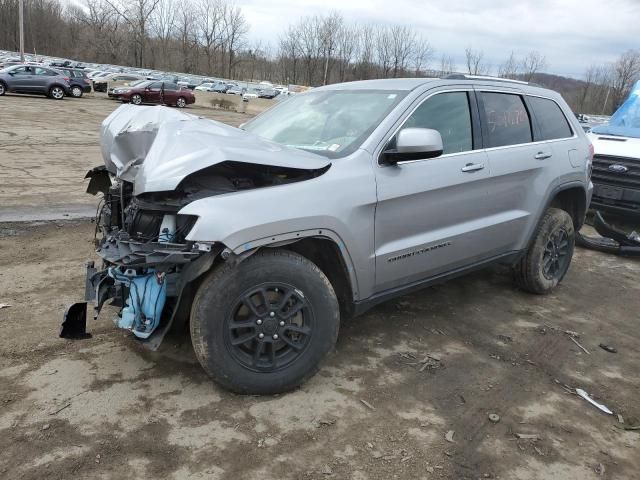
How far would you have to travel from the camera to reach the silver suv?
2828mm

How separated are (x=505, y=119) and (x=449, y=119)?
2.49ft

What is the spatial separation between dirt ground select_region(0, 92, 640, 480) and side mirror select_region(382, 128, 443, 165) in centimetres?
140

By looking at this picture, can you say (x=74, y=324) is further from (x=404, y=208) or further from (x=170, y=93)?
(x=170, y=93)

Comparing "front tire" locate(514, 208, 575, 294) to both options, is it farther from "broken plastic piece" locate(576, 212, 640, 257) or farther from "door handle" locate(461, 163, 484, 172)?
"broken plastic piece" locate(576, 212, 640, 257)

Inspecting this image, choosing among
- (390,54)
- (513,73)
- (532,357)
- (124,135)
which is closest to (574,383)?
(532,357)

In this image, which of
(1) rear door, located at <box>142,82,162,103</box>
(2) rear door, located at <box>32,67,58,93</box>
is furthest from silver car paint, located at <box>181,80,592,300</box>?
(1) rear door, located at <box>142,82,162,103</box>

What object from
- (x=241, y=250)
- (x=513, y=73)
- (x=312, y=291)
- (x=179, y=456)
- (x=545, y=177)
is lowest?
(x=179, y=456)

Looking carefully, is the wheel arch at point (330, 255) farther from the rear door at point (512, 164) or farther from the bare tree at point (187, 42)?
the bare tree at point (187, 42)

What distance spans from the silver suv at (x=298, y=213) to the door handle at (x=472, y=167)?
0.03 m

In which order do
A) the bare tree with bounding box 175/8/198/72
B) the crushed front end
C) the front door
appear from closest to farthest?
the crushed front end
the front door
the bare tree with bounding box 175/8/198/72

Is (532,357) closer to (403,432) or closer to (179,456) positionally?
(403,432)

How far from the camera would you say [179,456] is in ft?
8.38

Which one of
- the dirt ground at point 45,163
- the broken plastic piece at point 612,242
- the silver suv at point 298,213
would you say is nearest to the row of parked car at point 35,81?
the dirt ground at point 45,163

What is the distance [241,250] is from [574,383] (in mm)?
2418
